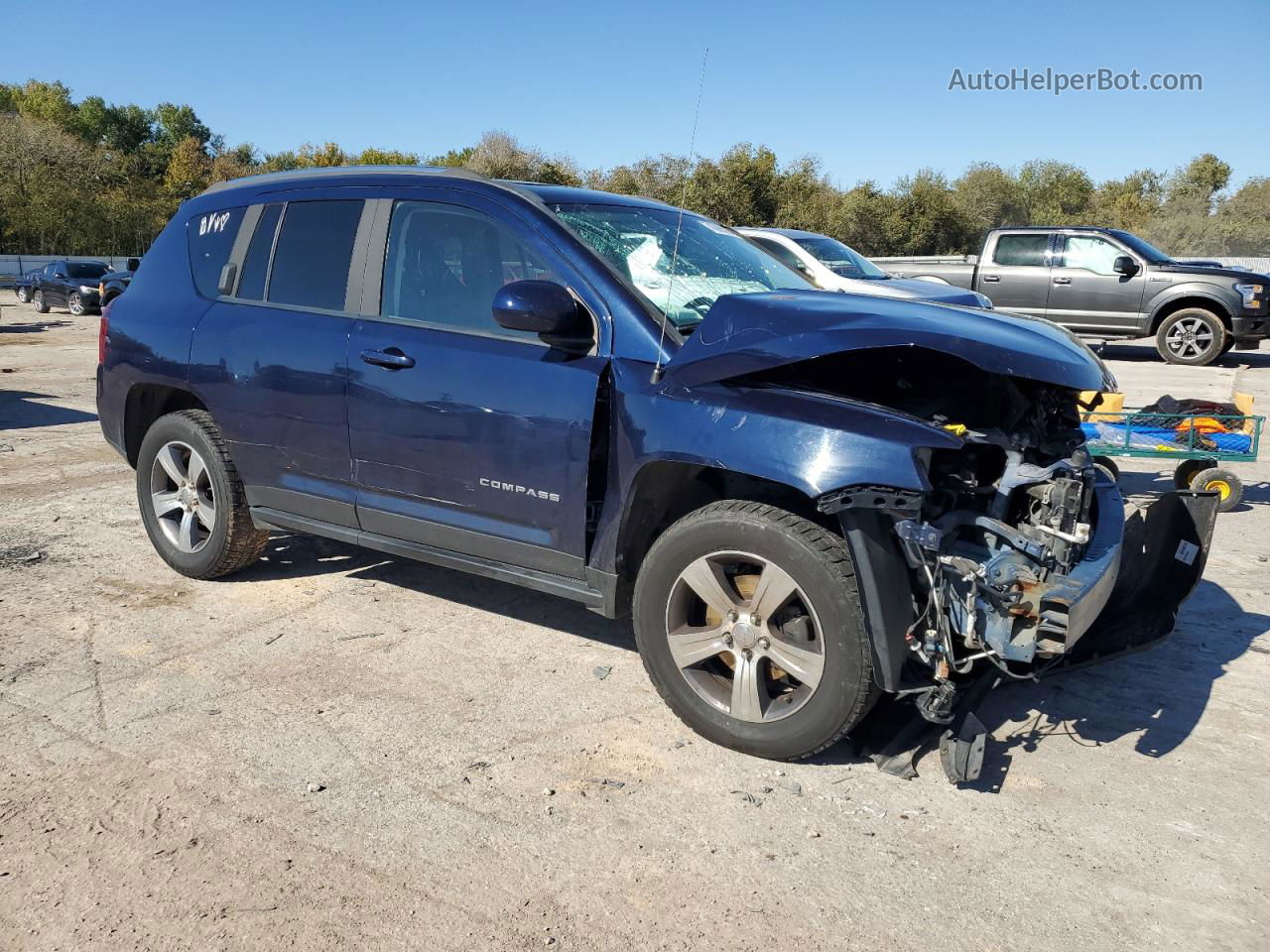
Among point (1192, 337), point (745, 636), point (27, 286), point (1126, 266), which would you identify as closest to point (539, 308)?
point (745, 636)

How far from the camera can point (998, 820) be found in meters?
3.12

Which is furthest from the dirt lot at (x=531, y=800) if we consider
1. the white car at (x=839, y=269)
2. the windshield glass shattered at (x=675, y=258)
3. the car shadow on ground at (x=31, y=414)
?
the white car at (x=839, y=269)

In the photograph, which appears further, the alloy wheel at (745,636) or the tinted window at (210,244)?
the tinted window at (210,244)

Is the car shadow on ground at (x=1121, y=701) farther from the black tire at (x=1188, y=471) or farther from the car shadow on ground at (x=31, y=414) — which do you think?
the car shadow on ground at (x=31, y=414)

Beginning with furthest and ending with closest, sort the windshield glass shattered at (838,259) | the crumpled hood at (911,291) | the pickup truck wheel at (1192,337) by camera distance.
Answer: the pickup truck wheel at (1192,337) < the windshield glass shattered at (838,259) < the crumpled hood at (911,291)

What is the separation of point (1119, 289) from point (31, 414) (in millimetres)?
14562

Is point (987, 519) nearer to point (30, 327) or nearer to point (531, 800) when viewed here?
point (531, 800)

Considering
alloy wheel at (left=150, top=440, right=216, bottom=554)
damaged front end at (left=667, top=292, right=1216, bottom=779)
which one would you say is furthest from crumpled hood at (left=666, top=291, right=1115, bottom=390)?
alloy wheel at (left=150, top=440, right=216, bottom=554)

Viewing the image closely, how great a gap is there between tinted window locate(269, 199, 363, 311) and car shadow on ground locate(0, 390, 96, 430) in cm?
618

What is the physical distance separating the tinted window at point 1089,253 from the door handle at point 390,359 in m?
14.5

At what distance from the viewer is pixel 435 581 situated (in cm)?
530

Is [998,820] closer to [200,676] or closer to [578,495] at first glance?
[578,495]

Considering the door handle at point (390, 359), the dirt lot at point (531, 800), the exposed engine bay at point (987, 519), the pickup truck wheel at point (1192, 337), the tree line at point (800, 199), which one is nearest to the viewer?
the dirt lot at point (531, 800)

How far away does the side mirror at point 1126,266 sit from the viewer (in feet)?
50.5
